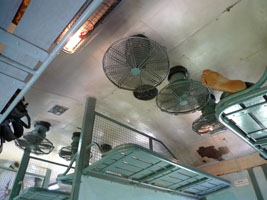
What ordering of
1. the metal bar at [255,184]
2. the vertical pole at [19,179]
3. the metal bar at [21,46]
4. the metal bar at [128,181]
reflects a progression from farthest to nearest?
the metal bar at [255,184], the vertical pole at [19,179], the metal bar at [128,181], the metal bar at [21,46]

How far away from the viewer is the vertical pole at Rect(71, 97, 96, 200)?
2430 mm

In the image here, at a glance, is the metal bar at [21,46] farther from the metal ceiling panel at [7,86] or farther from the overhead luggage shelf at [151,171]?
the overhead luggage shelf at [151,171]

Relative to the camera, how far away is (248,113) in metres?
1.47

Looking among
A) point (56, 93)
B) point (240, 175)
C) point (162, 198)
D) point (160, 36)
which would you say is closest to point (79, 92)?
point (56, 93)

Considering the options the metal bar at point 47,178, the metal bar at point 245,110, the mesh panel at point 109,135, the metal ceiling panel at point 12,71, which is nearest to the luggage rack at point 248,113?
the metal bar at point 245,110

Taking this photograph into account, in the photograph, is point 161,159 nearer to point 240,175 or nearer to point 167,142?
point 167,142

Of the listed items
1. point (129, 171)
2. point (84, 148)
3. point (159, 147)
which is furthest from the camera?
point (159, 147)

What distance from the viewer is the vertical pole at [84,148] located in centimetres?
243

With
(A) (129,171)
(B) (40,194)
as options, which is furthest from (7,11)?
(B) (40,194)

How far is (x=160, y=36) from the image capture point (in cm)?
263

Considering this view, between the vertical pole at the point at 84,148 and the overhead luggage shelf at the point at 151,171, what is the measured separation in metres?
0.10

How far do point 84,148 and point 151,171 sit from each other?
97cm

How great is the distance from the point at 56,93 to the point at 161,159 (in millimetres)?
1966

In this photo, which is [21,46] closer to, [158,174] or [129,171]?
[129,171]
